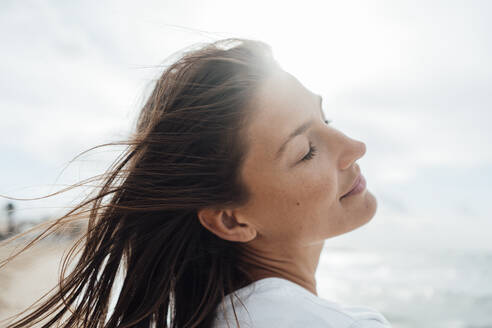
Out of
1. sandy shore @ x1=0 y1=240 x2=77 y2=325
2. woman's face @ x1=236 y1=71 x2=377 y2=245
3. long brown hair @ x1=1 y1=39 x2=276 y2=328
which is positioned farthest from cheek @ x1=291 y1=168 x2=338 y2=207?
sandy shore @ x1=0 y1=240 x2=77 y2=325

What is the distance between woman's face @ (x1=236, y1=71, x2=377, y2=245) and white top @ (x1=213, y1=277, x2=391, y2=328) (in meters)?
0.34

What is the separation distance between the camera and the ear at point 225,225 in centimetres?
183

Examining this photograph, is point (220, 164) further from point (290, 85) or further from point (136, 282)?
point (136, 282)

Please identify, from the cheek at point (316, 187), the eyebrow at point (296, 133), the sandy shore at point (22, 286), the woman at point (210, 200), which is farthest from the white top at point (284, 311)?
the sandy shore at point (22, 286)

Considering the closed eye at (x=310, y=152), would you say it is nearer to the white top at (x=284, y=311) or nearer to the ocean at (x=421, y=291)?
the white top at (x=284, y=311)

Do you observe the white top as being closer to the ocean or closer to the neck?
the neck

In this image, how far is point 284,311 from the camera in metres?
1.45

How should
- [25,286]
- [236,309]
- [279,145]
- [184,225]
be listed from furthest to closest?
[25,286] → [184,225] → [279,145] → [236,309]

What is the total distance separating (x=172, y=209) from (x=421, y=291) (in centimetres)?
1949

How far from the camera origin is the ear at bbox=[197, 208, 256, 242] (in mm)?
1828

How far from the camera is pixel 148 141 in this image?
1.79m

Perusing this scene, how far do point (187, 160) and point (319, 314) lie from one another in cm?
83

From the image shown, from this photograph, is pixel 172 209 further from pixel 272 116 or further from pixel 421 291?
pixel 421 291

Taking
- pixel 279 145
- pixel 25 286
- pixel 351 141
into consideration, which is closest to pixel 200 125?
pixel 279 145
